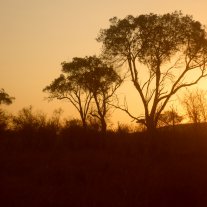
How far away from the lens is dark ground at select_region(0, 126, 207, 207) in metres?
13.8

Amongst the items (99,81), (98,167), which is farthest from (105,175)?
(99,81)

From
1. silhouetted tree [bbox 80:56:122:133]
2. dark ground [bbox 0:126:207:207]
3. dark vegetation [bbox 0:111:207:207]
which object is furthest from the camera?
silhouetted tree [bbox 80:56:122:133]

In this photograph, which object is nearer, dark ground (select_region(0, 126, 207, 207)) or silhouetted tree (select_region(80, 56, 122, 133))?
dark ground (select_region(0, 126, 207, 207))

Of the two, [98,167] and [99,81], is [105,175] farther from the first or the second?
[99,81]

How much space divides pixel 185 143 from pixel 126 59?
688 inches

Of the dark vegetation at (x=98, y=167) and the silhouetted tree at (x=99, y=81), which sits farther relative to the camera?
the silhouetted tree at (x=99, y=81)

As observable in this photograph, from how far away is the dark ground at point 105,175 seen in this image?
1376 cm

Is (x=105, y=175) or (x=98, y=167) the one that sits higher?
(x=98, y=167)

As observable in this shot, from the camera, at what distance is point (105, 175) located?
16.8 m

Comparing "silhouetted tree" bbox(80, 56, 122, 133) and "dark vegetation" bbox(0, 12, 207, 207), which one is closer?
"dark vegetation" bbox(0, 12, 207, 207)

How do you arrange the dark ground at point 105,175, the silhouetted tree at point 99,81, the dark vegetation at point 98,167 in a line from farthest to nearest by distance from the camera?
the silhouetted tree at point 99,81, the dark vegetation at point 98,167, the dark ground at point 105,175

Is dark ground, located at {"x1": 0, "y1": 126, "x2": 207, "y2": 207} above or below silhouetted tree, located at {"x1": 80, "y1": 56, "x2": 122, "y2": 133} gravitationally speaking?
below

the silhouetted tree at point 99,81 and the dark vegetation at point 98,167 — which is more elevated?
the silhouetted tree at point 99,81

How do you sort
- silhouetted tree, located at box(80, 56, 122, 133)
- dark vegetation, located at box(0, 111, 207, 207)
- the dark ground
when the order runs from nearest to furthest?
1. the dark ground
2. dark vegetation, located at box(0, 111, 207, 207)
3. silhouetted tree, located at box(80, 56, 122, 133)
